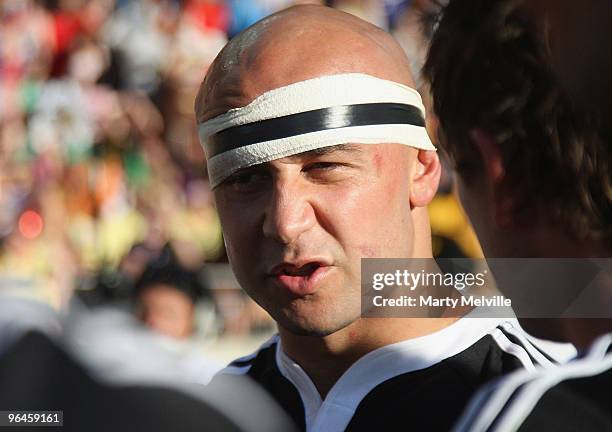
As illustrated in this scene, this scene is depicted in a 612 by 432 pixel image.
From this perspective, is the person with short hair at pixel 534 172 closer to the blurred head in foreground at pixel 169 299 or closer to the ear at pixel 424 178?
the ear at pixel 424 178

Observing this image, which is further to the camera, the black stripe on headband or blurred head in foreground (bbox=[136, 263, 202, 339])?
blurred head in foreground (bbox=[136, 263, 202, 339])

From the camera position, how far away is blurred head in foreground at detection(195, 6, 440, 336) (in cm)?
178

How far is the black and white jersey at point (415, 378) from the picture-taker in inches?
68.5

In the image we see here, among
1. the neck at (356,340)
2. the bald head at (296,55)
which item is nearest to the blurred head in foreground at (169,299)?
the neck at (356,340)

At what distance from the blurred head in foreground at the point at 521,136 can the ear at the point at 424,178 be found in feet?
1.40

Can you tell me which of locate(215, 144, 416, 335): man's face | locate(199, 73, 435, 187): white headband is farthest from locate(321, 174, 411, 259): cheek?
locate(199, 73, 435, 187): white headband

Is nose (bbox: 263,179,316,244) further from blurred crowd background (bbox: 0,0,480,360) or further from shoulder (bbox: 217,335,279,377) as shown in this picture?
blurred crowd background (bbox: 0,0,480,360)

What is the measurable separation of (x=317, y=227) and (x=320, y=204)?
0.15ft

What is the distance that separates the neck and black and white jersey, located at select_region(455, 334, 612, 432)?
23.0 inches

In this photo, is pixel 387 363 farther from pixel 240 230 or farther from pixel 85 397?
pixel 85 397

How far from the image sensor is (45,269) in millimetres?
6043

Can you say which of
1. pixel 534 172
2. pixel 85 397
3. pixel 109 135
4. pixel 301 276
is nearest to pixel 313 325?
pixel 301 276

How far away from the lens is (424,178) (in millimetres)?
1952

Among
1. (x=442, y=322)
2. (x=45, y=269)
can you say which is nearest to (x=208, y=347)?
(x=45, y=269)
